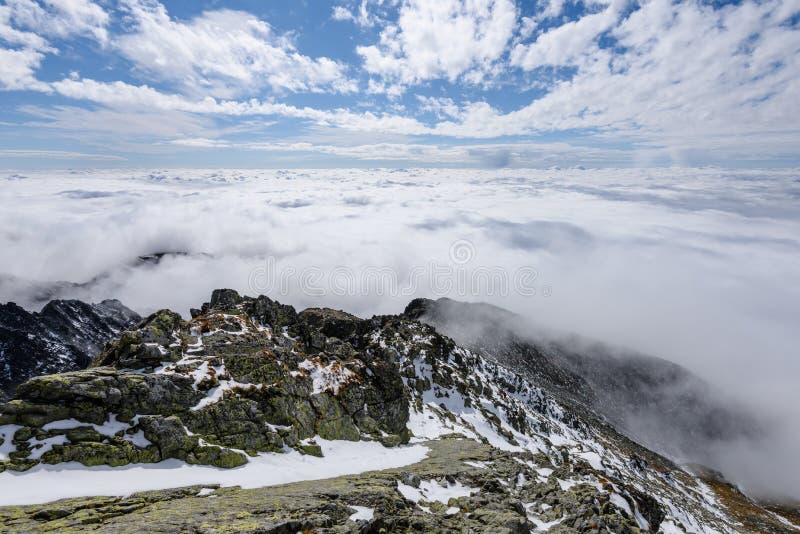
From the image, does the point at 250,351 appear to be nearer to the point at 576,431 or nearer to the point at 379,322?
the point at 379,322

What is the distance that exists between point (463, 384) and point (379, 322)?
1375 inches

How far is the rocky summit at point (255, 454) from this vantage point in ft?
58.5

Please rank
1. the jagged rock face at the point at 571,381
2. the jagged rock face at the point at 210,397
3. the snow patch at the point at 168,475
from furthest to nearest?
the jagged rock face at the point at 571,381
the jagged rock face at the point at 210,397
the snow patch at the point at 168,475

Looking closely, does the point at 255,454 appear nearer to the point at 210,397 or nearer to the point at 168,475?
the point at 210,397

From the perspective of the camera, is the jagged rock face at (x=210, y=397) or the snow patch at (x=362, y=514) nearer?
the snow patch at (x=362, y=514)

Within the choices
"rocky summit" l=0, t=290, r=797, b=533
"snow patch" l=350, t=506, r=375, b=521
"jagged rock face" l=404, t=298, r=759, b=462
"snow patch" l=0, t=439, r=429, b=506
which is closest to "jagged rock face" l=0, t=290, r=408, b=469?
"rocky summit" l=0, t=290, r=797, b=533

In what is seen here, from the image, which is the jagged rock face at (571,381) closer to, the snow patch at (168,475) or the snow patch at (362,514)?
the snow patch at (168,475)

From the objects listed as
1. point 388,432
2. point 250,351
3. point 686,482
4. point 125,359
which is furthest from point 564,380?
point 125,359

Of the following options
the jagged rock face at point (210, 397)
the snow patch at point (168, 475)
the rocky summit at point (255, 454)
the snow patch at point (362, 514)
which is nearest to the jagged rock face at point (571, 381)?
the jagged rock face at point (210, 397)

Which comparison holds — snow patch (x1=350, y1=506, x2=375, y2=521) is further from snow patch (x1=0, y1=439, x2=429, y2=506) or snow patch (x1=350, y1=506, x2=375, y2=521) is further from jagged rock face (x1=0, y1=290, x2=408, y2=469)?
jagged rock face (x1=0, y1=290, x2=408, y2=469)

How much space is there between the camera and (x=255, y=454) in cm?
2845

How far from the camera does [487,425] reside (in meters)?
65.9

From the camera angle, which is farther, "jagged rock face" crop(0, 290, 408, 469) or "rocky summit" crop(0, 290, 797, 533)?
"jagged rock face" crop(0, 290, 408, 469)

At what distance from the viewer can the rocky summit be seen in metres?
17.8
